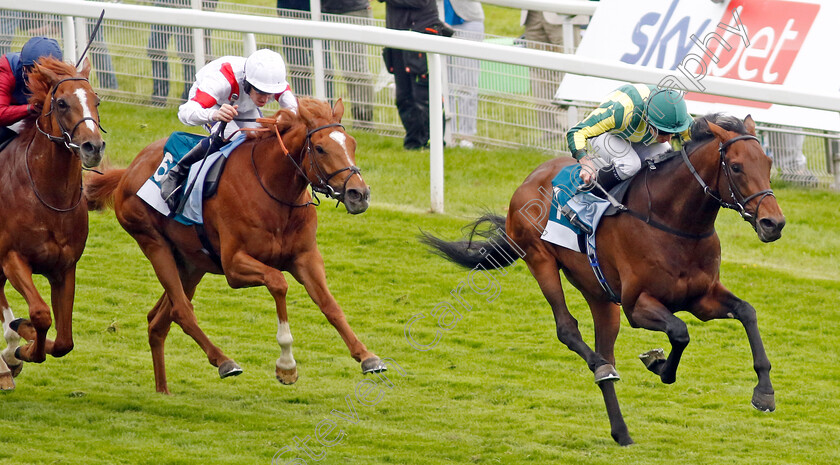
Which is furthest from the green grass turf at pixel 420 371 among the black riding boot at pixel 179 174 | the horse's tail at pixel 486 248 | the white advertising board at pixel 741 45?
the black riding boot at pixel 179 174

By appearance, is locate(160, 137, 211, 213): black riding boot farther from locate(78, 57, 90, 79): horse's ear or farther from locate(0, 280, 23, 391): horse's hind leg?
locate(0, 280, 23, 391): horse's hind leg

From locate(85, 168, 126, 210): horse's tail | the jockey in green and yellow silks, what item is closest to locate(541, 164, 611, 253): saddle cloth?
the jockey in green and yellow silks

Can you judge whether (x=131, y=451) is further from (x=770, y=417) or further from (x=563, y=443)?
(x=770, y=417)

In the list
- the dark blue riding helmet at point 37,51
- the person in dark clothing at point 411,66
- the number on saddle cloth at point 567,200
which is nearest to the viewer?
the number on saddle cloth at point 567,200

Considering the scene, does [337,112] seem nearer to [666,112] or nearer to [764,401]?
[666,112]

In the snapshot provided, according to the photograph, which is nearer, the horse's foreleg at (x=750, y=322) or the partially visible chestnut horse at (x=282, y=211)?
the horse's foreleg at (x=750, y=322)

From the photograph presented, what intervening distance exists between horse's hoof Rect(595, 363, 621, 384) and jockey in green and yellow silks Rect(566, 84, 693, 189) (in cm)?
90

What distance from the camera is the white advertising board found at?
10172mm

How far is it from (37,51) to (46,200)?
78cm

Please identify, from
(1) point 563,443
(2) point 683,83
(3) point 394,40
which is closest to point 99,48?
(3) point 394,40

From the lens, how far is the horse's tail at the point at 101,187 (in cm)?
760

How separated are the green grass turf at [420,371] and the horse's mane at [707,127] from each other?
5.05ft

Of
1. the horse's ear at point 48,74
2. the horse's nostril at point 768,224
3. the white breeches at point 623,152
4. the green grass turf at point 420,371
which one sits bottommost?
the green grass turf at point 420,371

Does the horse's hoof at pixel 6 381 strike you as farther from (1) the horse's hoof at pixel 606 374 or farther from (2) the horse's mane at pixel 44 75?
(1) the horse's hoof at pixel 606 374
